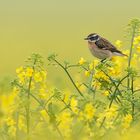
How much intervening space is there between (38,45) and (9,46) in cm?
81

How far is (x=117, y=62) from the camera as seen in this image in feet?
21.7

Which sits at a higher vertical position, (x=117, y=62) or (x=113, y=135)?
(x=117, y=62)

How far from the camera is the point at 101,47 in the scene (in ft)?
28.0

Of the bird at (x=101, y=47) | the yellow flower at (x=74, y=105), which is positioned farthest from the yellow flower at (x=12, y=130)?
the bird at (x=101, y=47)

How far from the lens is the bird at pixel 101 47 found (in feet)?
26.5

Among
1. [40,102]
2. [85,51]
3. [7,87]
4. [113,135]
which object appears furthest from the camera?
[85,51]

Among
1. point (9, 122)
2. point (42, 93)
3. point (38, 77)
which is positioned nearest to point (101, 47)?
point (42, 93)

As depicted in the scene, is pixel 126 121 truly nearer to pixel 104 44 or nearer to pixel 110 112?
pixel 110 112

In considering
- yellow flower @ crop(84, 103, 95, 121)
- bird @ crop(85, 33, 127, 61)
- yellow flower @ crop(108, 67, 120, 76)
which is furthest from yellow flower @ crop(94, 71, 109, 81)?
bird @ crop(85, 33, 127, 61)

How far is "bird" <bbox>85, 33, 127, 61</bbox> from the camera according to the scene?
26.5 feet

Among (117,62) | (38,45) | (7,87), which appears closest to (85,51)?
(38,45)

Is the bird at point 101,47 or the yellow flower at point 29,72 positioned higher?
the bird at point 101,47

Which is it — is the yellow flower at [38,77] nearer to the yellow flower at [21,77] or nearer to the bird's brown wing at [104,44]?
the yellow flower at [21,77]

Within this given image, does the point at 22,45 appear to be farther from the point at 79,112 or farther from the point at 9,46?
the point at 79,112
